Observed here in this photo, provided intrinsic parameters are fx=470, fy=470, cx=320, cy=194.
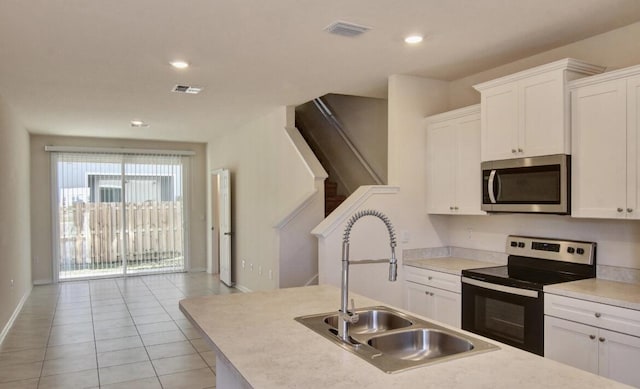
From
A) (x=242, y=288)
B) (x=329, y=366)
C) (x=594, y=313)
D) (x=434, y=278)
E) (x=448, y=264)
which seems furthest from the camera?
(x=242, y=288)

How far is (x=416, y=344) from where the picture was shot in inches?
76.1

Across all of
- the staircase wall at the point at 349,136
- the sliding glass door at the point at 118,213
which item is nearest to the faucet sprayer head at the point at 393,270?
the staircase wall at the point at 349,136

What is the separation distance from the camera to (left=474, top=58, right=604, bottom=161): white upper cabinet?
121 inches

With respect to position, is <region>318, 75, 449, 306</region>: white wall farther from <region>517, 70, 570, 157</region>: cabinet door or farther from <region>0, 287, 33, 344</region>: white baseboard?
<region>0, 287, 33, 344</region>: white baseboard

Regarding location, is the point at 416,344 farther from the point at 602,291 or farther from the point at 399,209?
the point at 399,209

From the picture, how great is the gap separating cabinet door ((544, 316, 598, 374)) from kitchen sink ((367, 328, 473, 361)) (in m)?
1.31

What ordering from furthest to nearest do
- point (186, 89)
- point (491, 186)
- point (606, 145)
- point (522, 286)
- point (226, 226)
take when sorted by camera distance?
point (226, 226) < point (186, 89) < point (491, 186) < point (522, 286) < point (606, 145)

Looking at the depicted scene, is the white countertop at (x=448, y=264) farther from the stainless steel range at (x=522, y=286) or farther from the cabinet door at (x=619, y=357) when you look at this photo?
the cabinet door at (x=619, y=357)

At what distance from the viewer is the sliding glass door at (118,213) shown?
27.4 ft

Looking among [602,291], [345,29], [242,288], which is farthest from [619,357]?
[242,288]

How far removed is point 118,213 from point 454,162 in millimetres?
A: 6754

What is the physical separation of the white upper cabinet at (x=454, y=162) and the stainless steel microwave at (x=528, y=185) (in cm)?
23

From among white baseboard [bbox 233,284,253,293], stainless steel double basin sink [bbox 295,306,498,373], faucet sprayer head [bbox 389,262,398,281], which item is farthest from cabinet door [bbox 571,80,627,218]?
white baseboard [bbox 233,284,253,293]

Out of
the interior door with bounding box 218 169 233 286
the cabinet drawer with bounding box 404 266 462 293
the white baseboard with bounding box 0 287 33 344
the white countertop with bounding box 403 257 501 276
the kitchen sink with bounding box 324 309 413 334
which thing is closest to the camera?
the kitchen sink with bounding box 324 309 413 334
